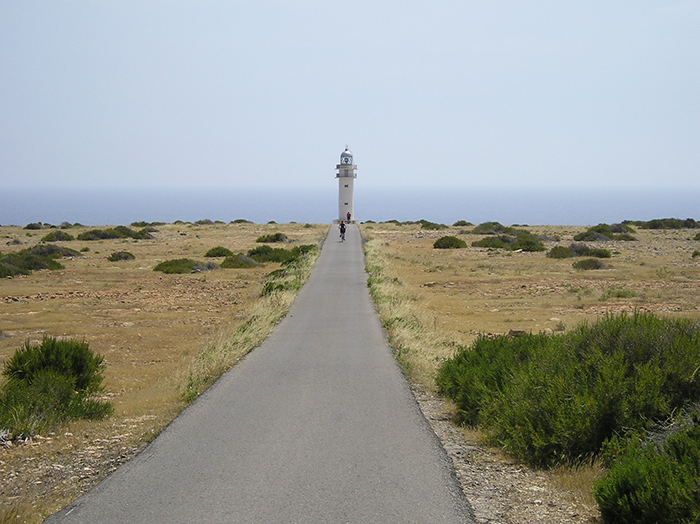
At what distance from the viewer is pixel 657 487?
371cm

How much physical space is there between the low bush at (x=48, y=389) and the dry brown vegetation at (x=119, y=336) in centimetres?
24

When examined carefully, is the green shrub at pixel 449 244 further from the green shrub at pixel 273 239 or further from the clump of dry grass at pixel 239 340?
the clump of dry grass at pixel 239 340

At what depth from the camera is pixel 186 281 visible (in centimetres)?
2752

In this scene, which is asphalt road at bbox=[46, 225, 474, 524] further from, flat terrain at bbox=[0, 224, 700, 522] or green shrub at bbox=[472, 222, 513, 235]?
green shrub at bbox=[472, 222, 513, 235]

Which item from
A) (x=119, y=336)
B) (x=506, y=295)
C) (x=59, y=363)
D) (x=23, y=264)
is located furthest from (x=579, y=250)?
(x=59, y=363)

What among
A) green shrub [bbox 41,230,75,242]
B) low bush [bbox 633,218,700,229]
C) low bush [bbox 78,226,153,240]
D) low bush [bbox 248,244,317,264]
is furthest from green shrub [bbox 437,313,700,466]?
low bush [bbox 633,218,700,229]

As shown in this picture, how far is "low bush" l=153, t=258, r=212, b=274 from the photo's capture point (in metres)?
30.6

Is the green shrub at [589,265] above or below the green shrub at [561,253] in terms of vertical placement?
below

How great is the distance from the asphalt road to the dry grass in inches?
37.0

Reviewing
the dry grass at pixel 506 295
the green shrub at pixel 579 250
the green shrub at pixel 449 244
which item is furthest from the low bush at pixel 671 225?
the green shrub at pixel 449 244

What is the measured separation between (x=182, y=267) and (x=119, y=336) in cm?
1535

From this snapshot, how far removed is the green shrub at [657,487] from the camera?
3555mm

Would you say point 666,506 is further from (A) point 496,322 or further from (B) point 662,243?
(B) point 662,243

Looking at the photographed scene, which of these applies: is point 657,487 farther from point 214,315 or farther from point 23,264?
point 23,264
